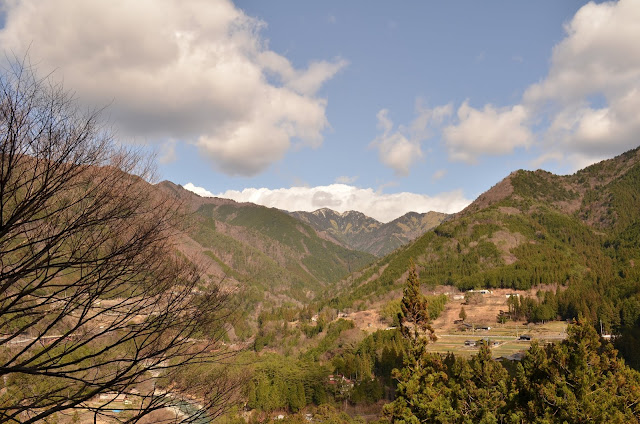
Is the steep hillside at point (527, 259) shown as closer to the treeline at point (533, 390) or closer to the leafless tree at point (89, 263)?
the treeline at point (533, 390)

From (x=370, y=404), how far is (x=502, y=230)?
460 feet

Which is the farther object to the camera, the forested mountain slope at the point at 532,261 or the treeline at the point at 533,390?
the forested mountain slope at the point at 532,261

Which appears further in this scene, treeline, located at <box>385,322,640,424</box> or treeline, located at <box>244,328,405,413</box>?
treeline, located at <box>244,328,405,413</box>

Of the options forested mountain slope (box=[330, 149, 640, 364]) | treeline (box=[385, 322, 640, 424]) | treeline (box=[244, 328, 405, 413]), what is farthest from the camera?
forested mountain slope (box=[330, 149, 640, 364])

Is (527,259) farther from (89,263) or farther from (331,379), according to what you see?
(89,263)

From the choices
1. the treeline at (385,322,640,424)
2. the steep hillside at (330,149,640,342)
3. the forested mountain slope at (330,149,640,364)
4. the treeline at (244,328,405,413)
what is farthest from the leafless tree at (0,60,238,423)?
the steep hillside at (330,149,640,342)

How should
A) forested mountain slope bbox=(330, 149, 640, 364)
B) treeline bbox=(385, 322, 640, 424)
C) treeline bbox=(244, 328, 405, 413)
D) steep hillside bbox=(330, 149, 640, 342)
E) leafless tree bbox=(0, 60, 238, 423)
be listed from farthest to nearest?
steep hillside bbox=(330, 149, 640, 342) → forested mountain slope bbox=(330, 149, 640, 364) → treeline bbox=(244, 328, 405, 413) → treeline bbox=(385, 322, 640, 424) → leafless tree bbox=(0, 60, 238, 423)

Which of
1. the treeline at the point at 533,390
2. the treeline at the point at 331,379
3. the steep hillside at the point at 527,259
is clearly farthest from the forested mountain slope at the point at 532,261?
the treeline at the point at 533,390

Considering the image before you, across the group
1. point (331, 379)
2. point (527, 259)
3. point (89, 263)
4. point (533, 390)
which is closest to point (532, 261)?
point (527, 259)

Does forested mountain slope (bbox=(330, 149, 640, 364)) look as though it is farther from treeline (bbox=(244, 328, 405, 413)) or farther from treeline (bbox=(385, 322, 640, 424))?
treeline (bbox=(385, 322, 640, 424))

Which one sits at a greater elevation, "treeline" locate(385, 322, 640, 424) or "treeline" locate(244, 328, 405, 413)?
"treeline" locate(385, 322, 640, 424)

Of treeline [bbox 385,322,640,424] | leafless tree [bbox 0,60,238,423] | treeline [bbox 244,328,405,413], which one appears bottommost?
treeline [bbox 244,328,405,413]

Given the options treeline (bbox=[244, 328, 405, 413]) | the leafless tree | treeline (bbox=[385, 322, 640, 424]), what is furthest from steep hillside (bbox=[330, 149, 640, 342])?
the leafless tree

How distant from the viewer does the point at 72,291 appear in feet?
22.7
